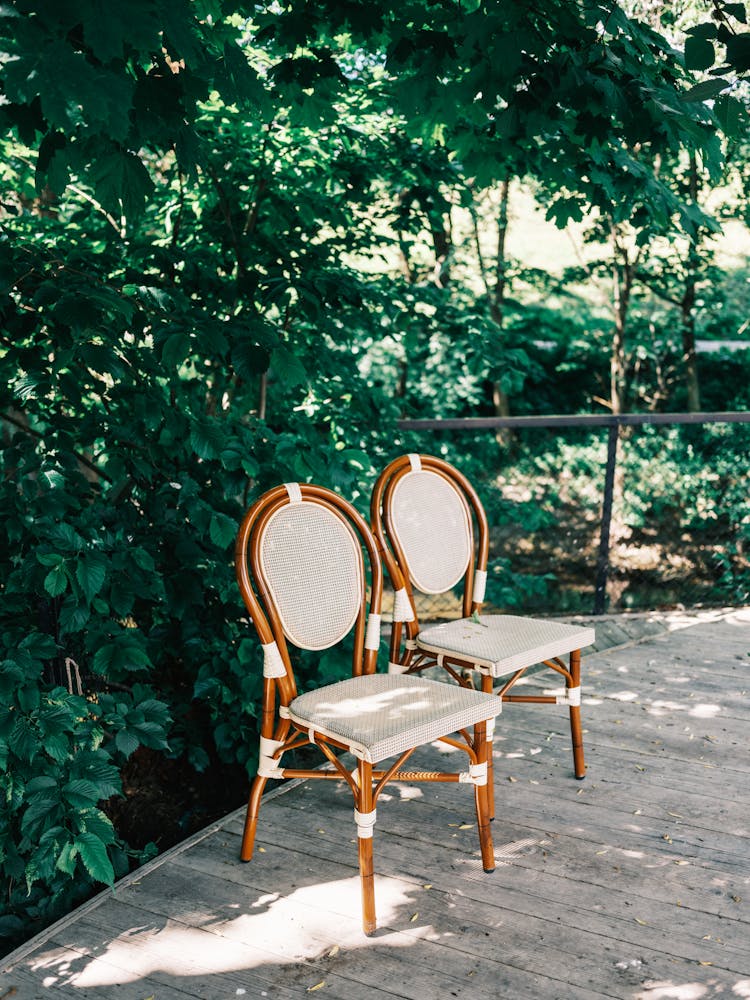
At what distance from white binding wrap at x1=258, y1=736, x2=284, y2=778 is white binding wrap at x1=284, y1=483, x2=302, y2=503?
2.07 feet

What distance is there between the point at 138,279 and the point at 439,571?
1257mm

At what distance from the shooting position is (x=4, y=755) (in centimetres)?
204

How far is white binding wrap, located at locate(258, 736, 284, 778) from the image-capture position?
243cm

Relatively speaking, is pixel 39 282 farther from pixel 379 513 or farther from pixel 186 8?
pixel 379 513

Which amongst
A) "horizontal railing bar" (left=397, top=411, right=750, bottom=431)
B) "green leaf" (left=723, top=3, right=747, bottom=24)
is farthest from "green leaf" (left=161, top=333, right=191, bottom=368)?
"horizontal railing bar" (left=397, top=411, right=750, bottom=431)

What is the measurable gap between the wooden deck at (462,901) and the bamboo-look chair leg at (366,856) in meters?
→ 0.05

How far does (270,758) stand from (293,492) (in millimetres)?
701

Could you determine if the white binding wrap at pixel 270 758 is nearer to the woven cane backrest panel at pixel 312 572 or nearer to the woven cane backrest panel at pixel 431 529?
the woven cane backrest panel at pixel 312 572

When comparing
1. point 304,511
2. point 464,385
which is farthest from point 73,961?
point 464,385

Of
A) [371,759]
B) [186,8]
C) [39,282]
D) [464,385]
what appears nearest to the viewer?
[186,8]

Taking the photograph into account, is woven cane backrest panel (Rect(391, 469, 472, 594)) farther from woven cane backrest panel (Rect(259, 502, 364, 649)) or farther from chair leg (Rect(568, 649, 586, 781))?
chair leg (Rect(568, 649, 586, 781))

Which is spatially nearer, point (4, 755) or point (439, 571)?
point (4, 755)

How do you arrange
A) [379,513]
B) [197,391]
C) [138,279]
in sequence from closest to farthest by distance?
[138,279], [379,513], [197,391]

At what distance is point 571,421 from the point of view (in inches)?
172
